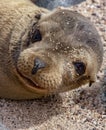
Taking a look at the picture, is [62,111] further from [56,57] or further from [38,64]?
[38,64]

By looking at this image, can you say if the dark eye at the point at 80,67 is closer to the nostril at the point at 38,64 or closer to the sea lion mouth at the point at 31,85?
the sea lion mouth at the point at 31,85

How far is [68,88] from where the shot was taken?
4.33m

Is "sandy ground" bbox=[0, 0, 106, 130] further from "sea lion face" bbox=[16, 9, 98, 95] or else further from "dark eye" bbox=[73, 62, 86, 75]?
"dark eye" bbox=[73, 62, 86, 75]

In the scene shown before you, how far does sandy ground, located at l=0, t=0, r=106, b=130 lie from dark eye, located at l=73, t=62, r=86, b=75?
469 millimetres

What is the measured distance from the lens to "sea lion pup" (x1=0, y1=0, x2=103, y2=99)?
382 centimetres

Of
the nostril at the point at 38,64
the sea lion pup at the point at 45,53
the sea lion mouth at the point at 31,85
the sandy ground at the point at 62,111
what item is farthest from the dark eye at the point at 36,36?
the sandy ground at the point at 62,111

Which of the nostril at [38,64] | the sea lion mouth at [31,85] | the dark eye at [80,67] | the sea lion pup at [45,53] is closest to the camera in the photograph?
the nostril at [38,64]

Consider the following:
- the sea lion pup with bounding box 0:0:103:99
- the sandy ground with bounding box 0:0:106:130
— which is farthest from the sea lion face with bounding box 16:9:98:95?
the sandy ground with bounding box 0:0:106:130

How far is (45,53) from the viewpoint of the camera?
3834 mm

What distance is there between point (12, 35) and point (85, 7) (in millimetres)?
1947

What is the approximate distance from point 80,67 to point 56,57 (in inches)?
13.9

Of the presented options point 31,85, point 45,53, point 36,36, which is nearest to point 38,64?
point 45,53

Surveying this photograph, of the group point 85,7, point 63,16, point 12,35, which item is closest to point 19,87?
point 12,35

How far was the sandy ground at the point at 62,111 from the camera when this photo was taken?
418 centimetres
